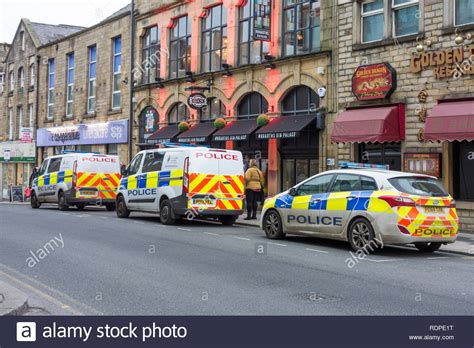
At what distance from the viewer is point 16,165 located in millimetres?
46125

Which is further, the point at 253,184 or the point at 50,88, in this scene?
the point at 50,88

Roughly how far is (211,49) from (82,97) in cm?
1315

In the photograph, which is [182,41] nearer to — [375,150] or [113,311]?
[375,150]

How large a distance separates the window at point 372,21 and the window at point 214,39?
300 inches

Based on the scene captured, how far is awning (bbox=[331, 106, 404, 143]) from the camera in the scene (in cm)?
1795

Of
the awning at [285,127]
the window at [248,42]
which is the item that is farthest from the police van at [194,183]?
the window at [248,42]

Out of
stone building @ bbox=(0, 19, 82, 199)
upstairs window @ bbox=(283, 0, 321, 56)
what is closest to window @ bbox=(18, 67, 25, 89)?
stone building @ bbox=(0, 19, 82, 199)

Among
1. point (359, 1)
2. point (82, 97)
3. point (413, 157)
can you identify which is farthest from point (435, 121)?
point (82, 97)

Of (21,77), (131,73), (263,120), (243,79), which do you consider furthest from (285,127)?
(21,77)

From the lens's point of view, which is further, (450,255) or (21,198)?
(21,198)

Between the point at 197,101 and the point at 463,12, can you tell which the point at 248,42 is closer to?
the point at 197,101

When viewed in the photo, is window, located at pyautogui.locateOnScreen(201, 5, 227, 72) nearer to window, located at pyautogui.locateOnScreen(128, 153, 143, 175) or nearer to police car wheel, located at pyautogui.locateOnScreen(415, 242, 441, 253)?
window, located at pyautogui.locateOnScreen(128, 153, 143, 175)

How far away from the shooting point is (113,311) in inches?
264

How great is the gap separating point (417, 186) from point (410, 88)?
7.22m
